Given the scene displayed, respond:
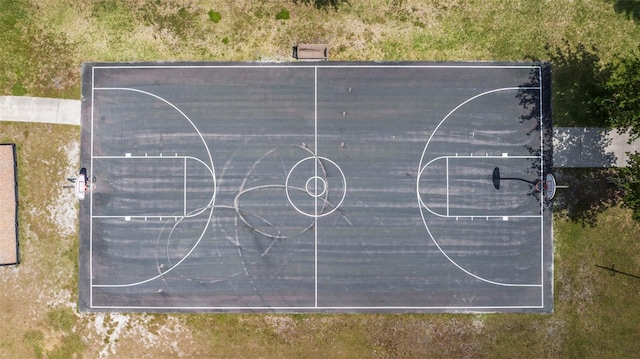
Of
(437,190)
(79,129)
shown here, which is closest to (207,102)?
(79,129)

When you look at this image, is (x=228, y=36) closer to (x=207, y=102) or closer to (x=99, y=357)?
(x=207, y=102)

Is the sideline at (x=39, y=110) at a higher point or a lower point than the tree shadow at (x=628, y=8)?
lower

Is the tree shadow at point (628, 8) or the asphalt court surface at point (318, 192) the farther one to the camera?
the tree shadow at point (628, 8)

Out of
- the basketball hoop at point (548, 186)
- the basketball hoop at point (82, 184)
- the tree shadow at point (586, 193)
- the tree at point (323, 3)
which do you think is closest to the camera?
the basketball hoop at point (82, 184)

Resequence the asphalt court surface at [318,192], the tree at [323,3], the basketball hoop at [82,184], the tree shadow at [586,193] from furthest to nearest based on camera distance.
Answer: the tree at [323,3] → the tree shadow at [586,193] → the asphalt court surface at [318,192] → the basketball hoop at [82,184]

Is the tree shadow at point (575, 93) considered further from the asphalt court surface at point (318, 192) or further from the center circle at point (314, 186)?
the center circle at point (314, 186)

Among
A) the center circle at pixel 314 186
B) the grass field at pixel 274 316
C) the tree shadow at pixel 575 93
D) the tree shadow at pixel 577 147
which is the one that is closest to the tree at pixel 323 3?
the grass field at pixel 274 316

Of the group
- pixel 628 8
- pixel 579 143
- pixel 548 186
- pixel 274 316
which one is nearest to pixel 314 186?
pixel 274 316

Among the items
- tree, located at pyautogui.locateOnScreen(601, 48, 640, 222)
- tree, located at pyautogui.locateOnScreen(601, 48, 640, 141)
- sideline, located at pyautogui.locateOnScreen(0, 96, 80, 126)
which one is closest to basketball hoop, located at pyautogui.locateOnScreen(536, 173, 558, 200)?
tree, located at pyautogui.locateOnScreen(601, 48, 640, 222)
